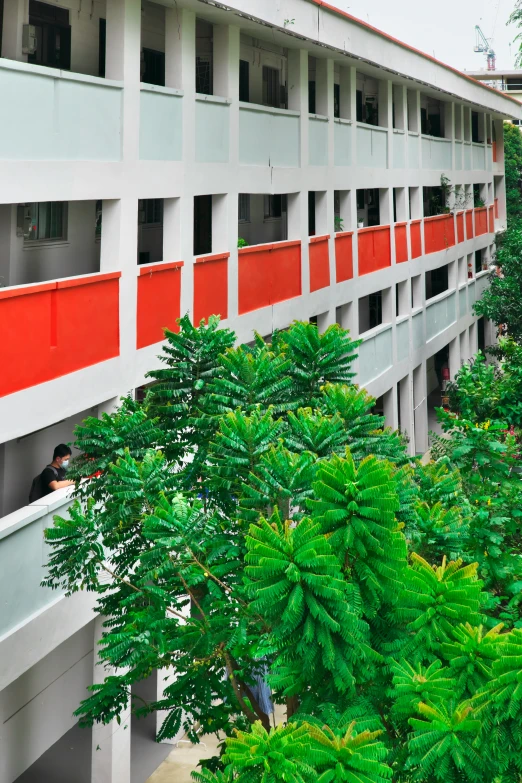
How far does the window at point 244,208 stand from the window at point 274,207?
98cm

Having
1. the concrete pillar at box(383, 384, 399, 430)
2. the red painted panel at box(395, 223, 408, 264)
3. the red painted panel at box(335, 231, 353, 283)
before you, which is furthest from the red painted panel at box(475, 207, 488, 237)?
the red painted panel at box(335, 231, 353, 283)

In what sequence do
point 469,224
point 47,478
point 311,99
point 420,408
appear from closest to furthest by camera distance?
point 47,478 < point 311,99 < point 420,408 < point 469,224

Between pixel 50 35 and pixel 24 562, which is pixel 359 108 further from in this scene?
pixel 24 562

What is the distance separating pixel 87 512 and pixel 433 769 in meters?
3.87

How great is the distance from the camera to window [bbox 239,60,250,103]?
1869cm

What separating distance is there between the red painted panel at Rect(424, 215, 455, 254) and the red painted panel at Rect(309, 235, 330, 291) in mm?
8698

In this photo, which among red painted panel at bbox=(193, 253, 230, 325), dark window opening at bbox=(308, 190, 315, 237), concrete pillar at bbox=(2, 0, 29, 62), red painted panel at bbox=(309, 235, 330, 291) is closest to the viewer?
concrete pillar at bbox=(2, 0, 29, 62)

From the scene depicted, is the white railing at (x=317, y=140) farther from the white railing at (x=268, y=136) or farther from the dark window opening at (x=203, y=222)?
the dark window opening at (x=203, y=222)

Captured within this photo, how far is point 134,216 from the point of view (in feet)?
41.9

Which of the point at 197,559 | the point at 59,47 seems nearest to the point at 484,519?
the point at 197,559

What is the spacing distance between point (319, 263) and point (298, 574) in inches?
575

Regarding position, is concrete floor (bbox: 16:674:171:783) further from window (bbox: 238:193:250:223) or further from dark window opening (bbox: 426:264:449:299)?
dark window opening (bbox: 426:264:449:299)

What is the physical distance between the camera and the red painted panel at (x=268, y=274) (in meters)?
16.1

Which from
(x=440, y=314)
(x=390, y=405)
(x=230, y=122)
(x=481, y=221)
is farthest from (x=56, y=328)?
(x=481, y=221)
